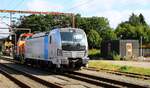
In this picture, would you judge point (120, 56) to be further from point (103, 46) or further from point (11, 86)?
point (11, 86)

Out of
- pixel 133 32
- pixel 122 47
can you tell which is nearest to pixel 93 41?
pixel 133 32

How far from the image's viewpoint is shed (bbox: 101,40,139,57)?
5447cm

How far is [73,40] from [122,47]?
2912 cm

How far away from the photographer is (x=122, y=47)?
179 ft

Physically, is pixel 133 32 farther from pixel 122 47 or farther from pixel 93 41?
pixel 122 47

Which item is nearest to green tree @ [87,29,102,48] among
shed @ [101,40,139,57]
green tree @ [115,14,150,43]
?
green tree @ [115,14,150,43]

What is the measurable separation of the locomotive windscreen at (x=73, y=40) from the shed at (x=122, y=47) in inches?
1101

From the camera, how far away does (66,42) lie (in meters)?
25.9

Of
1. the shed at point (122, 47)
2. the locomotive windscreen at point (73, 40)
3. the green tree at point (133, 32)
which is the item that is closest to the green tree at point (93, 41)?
the green tree at point (133, 32)

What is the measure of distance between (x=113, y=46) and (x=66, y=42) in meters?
30.3

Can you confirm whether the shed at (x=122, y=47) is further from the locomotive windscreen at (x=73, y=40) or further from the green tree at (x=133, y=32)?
the green tree at (x=133, y=32)

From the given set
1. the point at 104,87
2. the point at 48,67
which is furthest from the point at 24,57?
the point at 104,87

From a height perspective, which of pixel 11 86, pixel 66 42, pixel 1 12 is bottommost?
pixel 11 86

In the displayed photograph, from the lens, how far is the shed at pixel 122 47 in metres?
54.5
